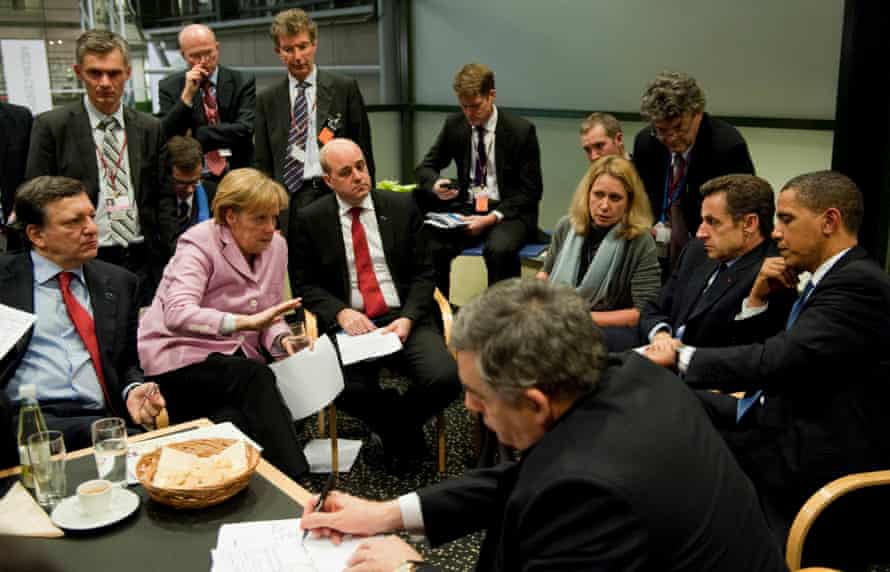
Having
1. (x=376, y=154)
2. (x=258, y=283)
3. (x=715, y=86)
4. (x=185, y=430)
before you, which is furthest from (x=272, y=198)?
(x=376, y=154)

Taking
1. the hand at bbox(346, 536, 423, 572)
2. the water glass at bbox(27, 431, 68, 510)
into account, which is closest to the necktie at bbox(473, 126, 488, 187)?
the water glass at bbox(27, 431, 68, 510)

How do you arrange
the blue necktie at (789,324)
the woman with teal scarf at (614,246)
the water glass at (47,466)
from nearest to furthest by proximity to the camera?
the water glass at (47,466)
the blue necktie at (789,324)
the woman with teal scarf at (614,246)

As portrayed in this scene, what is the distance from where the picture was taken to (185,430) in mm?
2461

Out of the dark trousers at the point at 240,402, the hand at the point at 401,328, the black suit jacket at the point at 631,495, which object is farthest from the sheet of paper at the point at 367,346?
the black suit jacket at the point at 631,495

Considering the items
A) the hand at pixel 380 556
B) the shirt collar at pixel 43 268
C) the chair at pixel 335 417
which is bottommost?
the chair at pixel 335 417

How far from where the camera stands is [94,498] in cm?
189

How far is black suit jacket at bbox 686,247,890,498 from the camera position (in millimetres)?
2209

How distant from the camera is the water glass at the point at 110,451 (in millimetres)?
2025

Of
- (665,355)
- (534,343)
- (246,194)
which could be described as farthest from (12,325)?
(665,355)

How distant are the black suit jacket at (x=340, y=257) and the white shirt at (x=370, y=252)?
0.08 ft

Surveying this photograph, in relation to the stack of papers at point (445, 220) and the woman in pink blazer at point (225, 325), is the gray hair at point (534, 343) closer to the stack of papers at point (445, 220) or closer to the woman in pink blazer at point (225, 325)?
the woman in pink blazer at point (225, 325)

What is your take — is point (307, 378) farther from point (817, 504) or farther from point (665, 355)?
point (817, 504)

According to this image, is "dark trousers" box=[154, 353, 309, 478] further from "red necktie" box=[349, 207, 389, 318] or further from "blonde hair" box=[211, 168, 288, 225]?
"red necktie" box=[349, 207, 389, 318]

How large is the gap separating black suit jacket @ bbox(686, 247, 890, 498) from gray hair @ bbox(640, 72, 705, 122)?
1.47m
